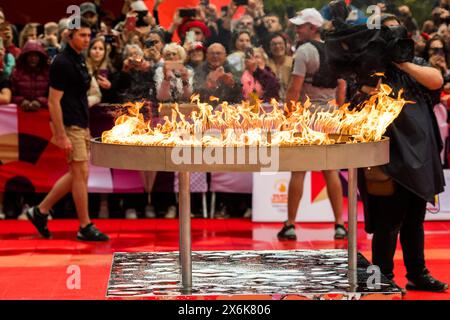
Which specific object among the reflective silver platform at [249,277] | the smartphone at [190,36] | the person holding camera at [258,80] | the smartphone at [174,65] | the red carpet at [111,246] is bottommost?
the red carpet at [111,246]

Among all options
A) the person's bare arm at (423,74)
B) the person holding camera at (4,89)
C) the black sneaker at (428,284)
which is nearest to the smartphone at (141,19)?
the person holding camera at (4,89)

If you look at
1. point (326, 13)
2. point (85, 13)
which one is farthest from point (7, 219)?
point (326, 13)

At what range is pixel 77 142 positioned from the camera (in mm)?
8438

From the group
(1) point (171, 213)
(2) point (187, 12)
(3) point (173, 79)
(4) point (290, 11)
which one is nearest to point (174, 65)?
(3) point (173, 79)

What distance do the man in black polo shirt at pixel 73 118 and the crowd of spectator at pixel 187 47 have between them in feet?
1.35

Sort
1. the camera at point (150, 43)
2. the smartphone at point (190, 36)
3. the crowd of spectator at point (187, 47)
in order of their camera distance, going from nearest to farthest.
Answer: the camera at point (150, 43) → the crowd of spectator at point (187, 47) → the smartphone at point (190, 36)

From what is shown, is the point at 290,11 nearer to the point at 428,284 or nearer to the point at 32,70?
the point at 32,70

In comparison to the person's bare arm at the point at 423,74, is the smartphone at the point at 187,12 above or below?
above

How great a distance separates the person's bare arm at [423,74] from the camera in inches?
242

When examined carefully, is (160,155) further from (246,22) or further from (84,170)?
(246,22)

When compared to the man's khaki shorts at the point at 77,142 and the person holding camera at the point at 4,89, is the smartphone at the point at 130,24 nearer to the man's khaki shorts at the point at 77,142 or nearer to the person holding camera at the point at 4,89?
the person holding camera at the point at 4,89

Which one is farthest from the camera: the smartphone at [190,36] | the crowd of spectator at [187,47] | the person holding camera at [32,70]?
the person holding camera at [32,70]

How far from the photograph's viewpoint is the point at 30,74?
9.60 metres
